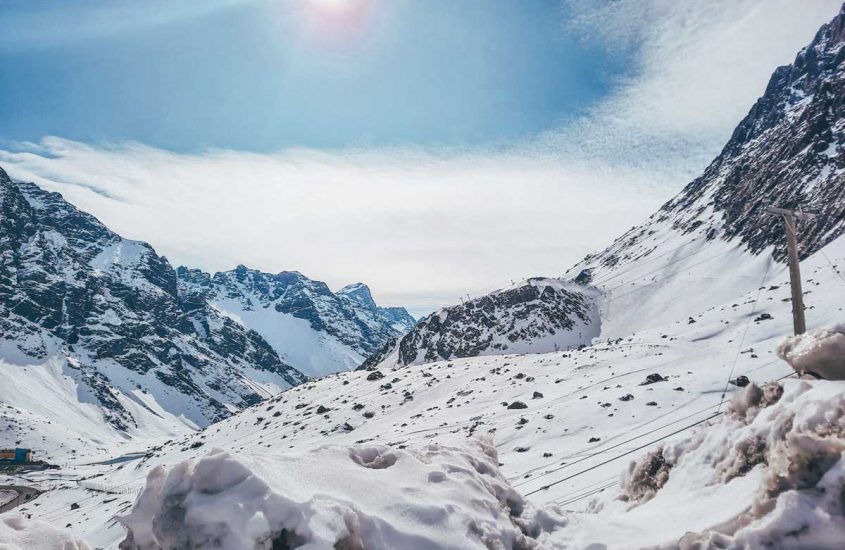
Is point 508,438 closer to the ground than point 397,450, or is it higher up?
closer to the ground

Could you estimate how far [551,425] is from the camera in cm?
2994

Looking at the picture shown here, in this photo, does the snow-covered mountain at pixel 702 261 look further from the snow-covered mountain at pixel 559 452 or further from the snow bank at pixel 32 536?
the snow bank at pixel 32 536

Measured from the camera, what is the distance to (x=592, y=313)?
113 metres

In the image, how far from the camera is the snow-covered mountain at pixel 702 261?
90125 mm

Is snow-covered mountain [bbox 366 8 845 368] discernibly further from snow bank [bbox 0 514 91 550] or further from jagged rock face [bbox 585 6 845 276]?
snow bank [bbox 0 514 91 550]

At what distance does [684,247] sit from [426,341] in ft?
228

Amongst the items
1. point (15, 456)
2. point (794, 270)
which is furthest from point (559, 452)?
point (15, 456)

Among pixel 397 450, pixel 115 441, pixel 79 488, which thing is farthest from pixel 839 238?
pixel 115 441

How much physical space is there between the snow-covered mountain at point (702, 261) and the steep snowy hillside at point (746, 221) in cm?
31

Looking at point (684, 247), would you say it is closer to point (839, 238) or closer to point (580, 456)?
point (839, 238)

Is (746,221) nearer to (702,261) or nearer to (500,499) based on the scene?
(702,261)

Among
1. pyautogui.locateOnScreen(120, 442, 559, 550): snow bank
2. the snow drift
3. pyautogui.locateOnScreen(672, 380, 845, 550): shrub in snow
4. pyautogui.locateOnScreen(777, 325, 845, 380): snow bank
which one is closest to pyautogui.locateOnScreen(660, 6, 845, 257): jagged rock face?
pyautogui.locateOnScreen(777, 325, 845, 380): snow bank

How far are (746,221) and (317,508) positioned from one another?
129 m

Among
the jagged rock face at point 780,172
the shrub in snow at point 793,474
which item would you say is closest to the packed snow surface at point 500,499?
the shrub in snow at point 793,474
